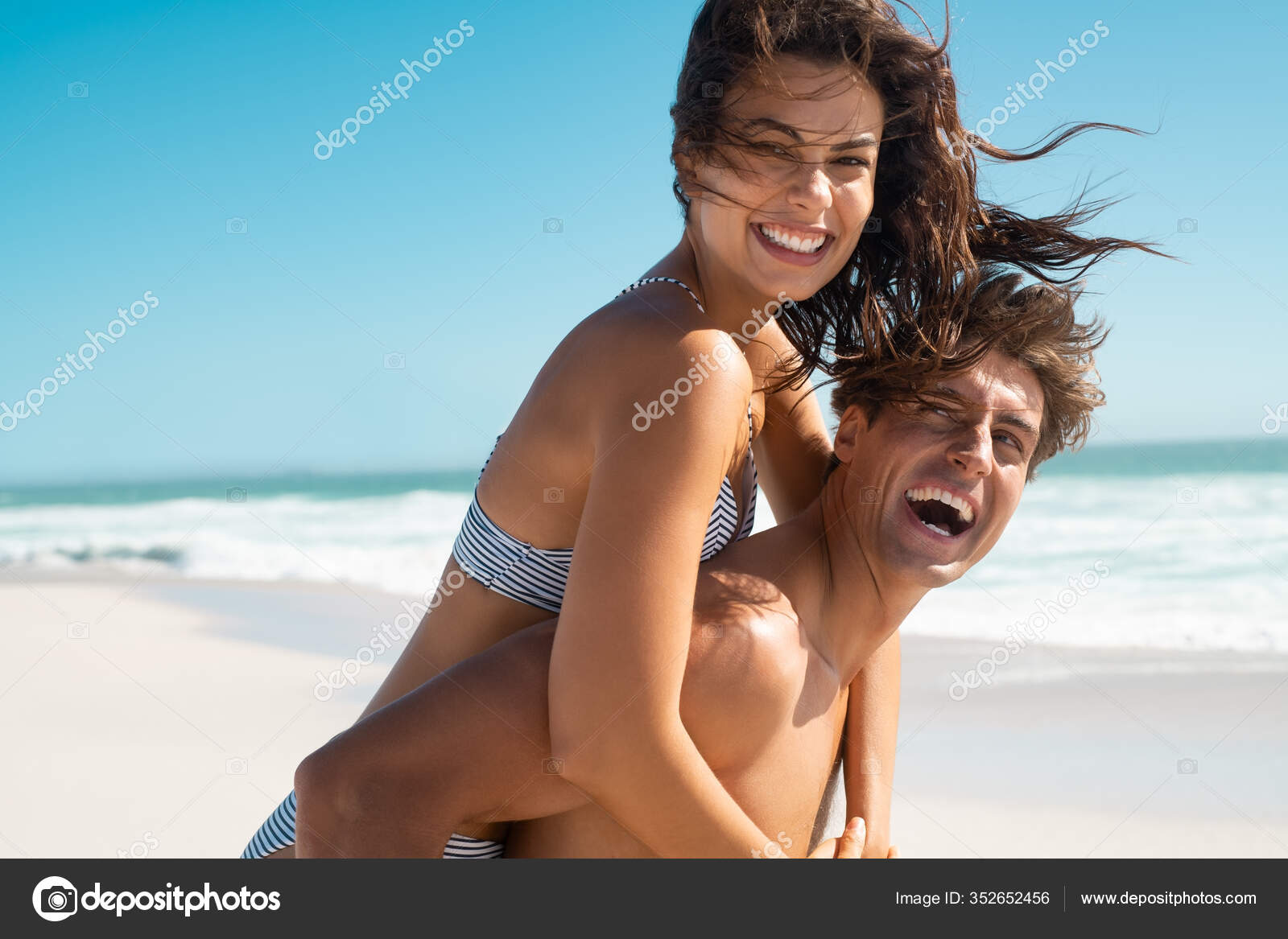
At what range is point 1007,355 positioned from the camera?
2619 mm

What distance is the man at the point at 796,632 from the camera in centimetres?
209

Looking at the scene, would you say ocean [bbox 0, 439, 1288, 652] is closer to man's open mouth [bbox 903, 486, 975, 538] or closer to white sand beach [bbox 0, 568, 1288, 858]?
white sand beach [bbox 0, 568, 1288, 858]

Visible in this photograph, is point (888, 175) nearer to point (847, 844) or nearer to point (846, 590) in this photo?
point (846, 590)

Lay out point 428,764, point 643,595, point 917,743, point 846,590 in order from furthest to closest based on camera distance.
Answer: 1. point 917,743
2. point 846,590
3. point 428,764
4. point 643,595

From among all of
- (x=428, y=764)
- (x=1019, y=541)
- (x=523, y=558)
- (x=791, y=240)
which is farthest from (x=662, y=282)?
(x=1019, y=541)

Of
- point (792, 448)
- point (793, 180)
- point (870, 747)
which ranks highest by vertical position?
point (793, 180)

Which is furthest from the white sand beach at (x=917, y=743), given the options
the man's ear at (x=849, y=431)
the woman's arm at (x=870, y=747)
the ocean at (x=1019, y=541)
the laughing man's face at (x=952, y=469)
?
the ocean at (x=1019, y=541)

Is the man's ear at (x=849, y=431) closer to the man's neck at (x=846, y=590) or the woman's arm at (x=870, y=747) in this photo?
the man's neck at (x=846, y=590)

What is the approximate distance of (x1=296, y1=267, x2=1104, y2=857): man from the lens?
209cm

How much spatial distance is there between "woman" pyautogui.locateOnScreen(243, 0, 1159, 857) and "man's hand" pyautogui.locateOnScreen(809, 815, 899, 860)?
70 millimetres

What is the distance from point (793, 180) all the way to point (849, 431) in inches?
29.7

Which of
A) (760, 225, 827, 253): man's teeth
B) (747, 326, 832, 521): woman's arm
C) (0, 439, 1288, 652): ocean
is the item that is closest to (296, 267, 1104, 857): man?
(747, 326, 832, 521): woman's arm
